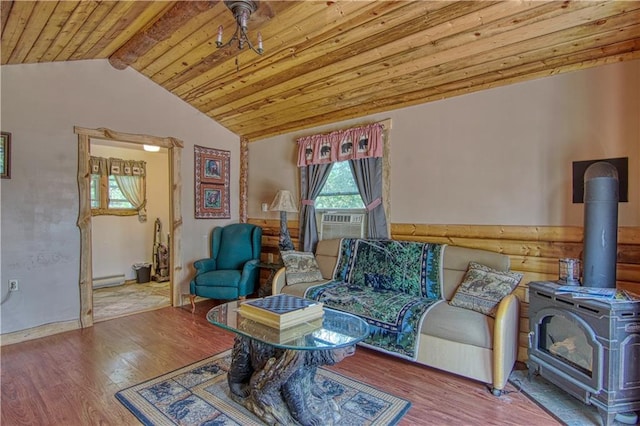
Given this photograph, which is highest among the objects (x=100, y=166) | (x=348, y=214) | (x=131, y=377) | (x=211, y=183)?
(x=100, y=166)

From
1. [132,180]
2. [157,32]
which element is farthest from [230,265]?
[157,32]

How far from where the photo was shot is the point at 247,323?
203cm

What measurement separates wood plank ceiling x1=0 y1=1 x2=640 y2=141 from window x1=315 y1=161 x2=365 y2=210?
635mm

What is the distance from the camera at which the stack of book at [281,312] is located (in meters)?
1.93

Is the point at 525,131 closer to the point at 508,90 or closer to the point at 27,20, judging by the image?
the point at 508,90

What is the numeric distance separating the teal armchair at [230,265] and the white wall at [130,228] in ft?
5.95

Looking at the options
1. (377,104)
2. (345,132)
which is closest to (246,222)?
(345,132)

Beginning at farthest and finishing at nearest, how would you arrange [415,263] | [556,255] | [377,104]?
[377,104]
[415,263]
[556,255]

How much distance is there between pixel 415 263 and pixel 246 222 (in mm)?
2872

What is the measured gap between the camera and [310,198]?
13.7 feet

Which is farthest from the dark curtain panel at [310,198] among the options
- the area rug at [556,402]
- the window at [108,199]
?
the window at [108,199]

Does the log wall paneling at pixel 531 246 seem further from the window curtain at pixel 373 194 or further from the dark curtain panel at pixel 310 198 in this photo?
the dark curtain panel at pixel 310 198

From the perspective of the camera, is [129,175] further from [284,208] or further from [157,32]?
[157,32]

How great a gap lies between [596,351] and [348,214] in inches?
98.9
